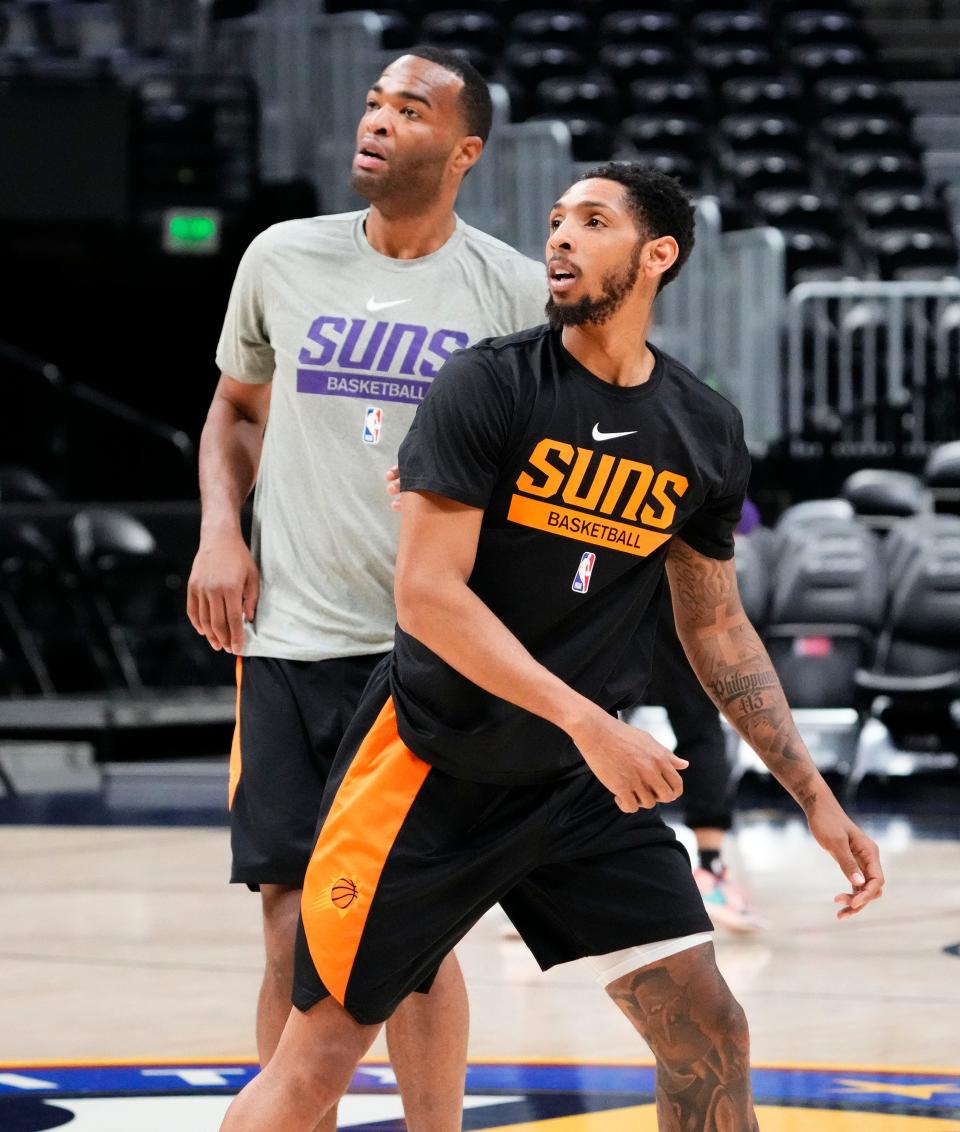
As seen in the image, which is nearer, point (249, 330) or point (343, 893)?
point (343, 893)

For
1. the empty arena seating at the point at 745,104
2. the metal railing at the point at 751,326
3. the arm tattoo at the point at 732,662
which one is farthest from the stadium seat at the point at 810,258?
the arm tattoo at the point at 732,662

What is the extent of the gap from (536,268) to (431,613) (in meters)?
0.98

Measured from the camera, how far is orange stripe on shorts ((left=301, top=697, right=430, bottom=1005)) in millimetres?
2979

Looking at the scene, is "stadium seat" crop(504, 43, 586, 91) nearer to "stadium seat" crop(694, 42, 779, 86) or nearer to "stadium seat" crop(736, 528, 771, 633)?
"stadium seat" crop(694, 42, 779, 86)

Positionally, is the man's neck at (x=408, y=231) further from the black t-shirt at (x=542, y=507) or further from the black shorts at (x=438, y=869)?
the black shorts at (x=438, y=869)

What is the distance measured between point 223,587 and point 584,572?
29.9 inches

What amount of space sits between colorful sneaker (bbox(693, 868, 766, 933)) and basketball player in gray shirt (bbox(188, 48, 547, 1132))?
9.85 feet

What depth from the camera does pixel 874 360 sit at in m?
12.6

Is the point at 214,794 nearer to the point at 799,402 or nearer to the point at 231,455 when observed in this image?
the point at 799,402

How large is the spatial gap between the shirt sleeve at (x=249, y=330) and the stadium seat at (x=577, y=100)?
12877 millimetres

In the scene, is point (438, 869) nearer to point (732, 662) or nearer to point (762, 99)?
point (732, 662)

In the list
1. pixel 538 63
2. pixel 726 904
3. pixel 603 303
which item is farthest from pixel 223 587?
pixel 538 63

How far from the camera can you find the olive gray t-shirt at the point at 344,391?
351cm

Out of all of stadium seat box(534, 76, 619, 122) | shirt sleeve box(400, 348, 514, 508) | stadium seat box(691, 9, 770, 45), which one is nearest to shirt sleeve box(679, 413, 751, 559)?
shirt sleeve box(400, 348, 514, 508)
